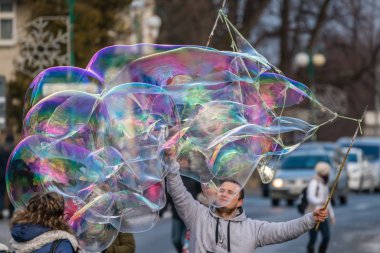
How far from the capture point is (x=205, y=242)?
764 centimetres

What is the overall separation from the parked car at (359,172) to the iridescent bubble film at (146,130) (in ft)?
115

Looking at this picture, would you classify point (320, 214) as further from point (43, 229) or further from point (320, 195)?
point (320, 195)

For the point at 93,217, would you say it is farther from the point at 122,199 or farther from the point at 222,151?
the point at 222,151

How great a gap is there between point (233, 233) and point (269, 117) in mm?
1320

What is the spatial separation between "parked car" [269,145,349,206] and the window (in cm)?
1277

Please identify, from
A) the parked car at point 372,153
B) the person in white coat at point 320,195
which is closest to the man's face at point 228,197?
the person in white coat at point 320,195

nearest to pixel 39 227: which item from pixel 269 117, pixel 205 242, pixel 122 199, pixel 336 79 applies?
pixel 205 242

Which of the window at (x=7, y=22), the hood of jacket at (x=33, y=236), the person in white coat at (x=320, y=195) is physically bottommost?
the window at (x=7, y=22)

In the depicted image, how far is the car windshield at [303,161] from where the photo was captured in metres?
34.6

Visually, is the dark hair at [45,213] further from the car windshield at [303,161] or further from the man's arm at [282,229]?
the car windshield at [303,161]

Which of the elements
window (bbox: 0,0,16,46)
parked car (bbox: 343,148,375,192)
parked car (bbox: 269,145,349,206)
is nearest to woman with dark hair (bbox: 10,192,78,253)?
parked car (bbox: 269,145,349,206)

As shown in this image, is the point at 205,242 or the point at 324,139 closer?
the point at 205,242

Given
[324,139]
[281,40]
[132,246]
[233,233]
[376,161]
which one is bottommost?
[324,139]

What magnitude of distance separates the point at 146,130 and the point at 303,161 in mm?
26395
